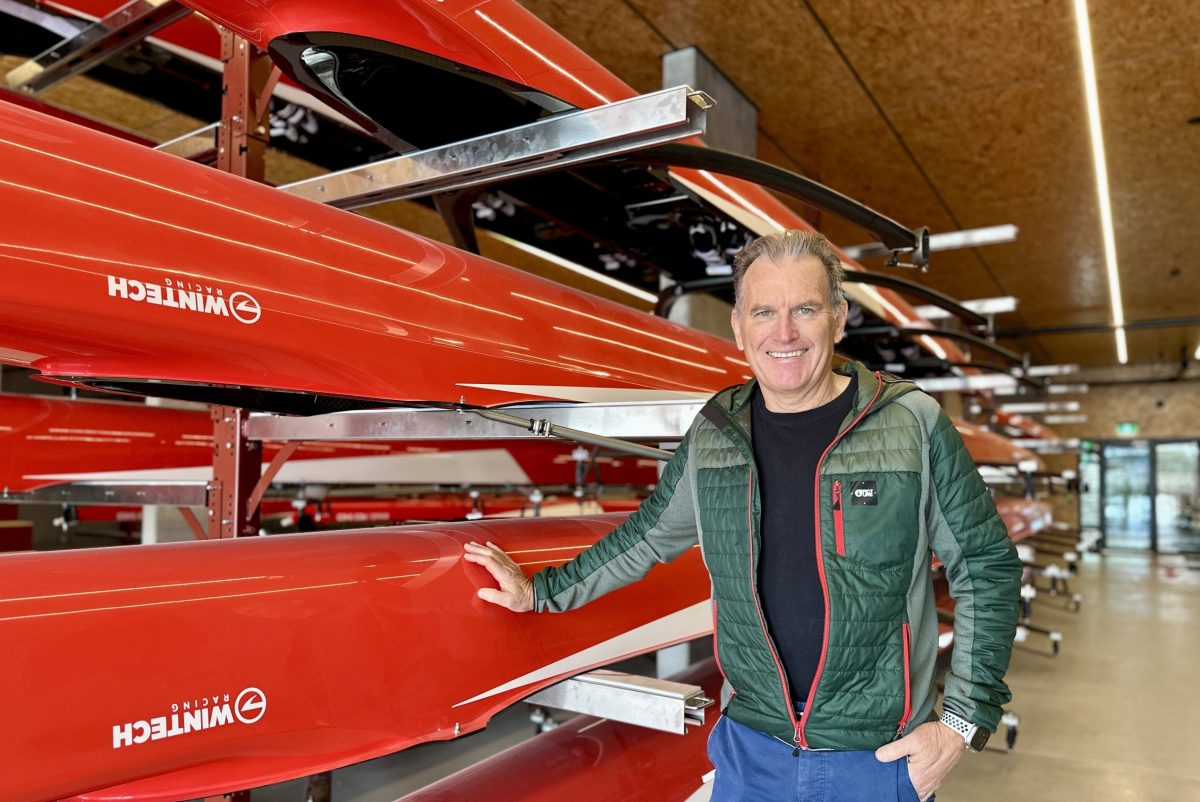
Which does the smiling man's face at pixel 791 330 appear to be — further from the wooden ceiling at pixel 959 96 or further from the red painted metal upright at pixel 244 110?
the wooden ceiling at pixel 959 96

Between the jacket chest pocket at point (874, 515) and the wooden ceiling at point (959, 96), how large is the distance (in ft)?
8.94

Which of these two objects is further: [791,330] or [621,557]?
[621,557]

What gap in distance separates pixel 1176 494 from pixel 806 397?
15.9 m

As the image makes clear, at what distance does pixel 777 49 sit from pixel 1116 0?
51.6 inches

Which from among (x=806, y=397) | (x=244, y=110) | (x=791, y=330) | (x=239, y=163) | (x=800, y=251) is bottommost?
(x=806, y=397)

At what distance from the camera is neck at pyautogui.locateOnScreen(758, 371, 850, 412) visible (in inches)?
52.4

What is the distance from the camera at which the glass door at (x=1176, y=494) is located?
45.3ft

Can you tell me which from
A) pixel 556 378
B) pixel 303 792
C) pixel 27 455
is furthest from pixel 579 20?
pixel 303 792

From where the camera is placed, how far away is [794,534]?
4.21ft

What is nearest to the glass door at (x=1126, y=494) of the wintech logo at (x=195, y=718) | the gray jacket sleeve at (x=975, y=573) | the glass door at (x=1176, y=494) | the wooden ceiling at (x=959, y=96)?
the glass door at (x=1176, y=494)

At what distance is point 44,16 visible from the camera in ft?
7.11

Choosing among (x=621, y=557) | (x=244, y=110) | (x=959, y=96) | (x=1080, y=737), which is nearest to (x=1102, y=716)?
(x=1080, y=737)

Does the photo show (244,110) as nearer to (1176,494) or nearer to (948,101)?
(948,101)

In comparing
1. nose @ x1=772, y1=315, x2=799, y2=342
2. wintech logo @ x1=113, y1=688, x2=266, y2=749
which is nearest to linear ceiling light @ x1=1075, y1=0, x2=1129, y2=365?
nose @ x1=772, y1=315, x2=799, y2=342
